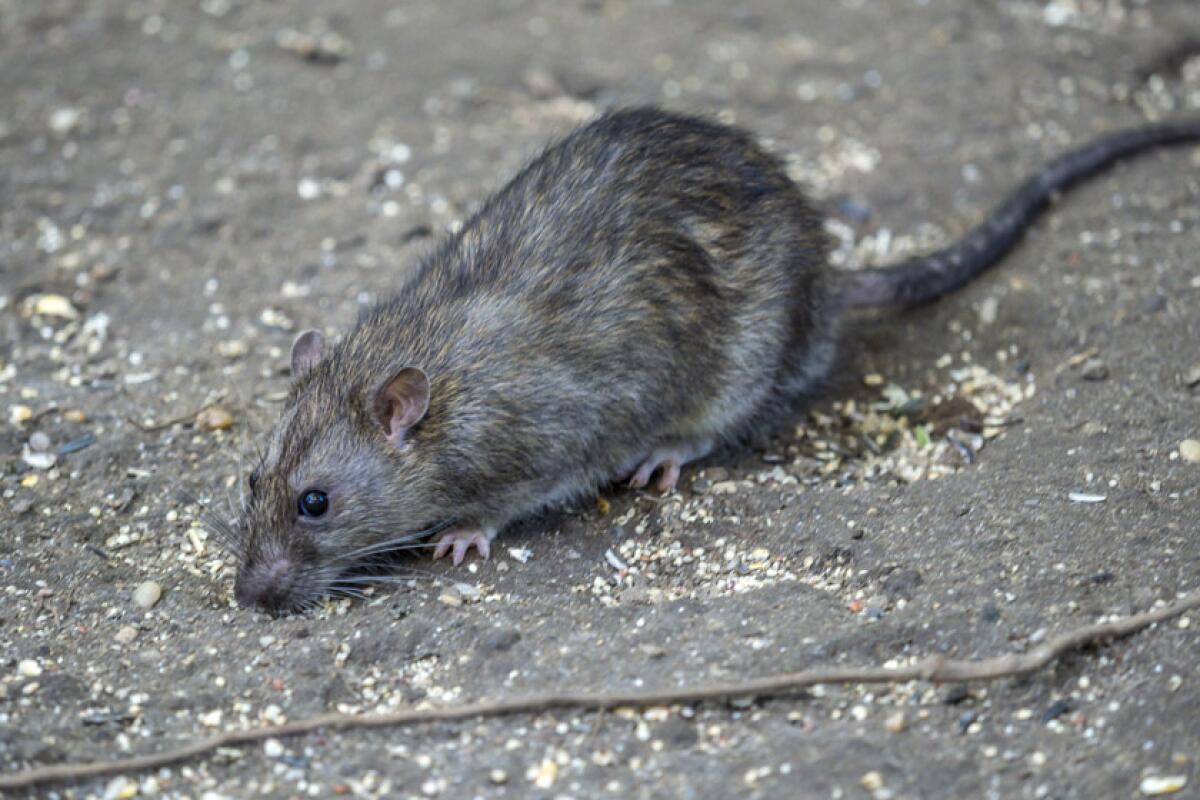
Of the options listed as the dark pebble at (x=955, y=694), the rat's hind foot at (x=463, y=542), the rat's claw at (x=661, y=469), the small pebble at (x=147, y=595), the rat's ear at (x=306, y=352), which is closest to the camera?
the dark pebble at (x=955, y=694)

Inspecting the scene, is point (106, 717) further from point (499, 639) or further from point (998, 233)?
point (998, 233)

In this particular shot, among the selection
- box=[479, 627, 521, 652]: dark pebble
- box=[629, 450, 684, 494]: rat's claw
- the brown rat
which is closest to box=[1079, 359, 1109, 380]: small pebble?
the brown rat

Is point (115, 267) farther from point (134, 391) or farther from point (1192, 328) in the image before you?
point (1192, 328)

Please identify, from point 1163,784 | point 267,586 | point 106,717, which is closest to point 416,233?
point 267,586

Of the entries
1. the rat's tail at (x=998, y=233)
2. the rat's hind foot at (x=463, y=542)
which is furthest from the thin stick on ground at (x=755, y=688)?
the rat's tail at (x=998, y=233)

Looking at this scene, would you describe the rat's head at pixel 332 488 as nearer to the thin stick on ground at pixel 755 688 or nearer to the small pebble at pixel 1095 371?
the thin stick on ground at pixel 755 688

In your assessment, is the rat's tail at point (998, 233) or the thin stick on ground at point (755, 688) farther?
the rat's tail at point (998, 233)

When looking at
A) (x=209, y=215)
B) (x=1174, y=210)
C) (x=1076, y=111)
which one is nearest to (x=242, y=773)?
(x=209, y=215)

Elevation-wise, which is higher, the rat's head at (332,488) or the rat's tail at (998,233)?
the rat's tail at (998,233)

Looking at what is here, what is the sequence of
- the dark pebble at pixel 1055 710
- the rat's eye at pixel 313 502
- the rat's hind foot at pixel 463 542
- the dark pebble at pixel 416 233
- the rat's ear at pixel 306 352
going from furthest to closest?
the dark pebble at pixel 416 233 < the rat's ear at pixel 306 352 < the rat's hind foot at pixel 463 542 < the rat's eye at pixel 313 502 < the dark pebble at pixel 1055 710
